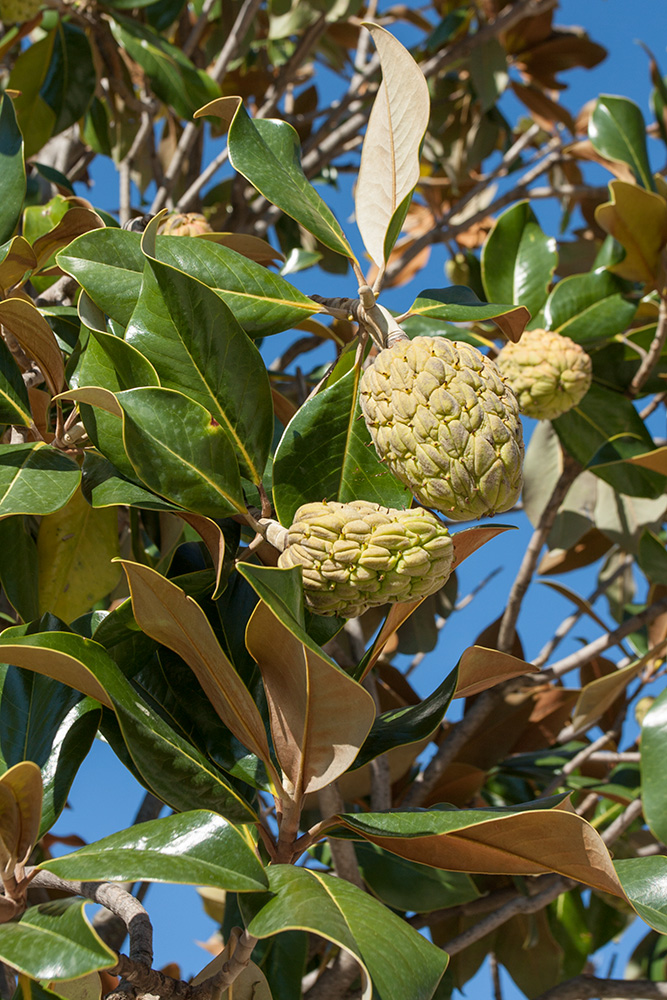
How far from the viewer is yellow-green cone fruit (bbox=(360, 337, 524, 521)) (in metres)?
0.80

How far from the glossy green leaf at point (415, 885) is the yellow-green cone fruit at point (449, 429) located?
0.74 meters

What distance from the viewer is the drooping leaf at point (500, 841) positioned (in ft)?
2.38

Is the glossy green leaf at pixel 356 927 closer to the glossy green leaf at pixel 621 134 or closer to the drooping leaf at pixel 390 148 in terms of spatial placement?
the drooping leaf at pixel 390 148

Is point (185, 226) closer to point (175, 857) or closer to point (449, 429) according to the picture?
point (449, 429)

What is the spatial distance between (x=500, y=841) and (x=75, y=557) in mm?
686

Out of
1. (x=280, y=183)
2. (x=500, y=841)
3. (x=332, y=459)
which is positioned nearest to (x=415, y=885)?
(x=500, y=841)

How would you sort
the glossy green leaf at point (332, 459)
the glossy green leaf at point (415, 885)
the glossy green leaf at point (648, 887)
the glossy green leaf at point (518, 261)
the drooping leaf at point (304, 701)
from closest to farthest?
the drooping leaf at point (304, 701), the glossy green leaf at point (648, 887), the glossy green leaf at point (332, 459), the glossy green leaf at point (415, 885), the glossy green leaf at point (518, 261)

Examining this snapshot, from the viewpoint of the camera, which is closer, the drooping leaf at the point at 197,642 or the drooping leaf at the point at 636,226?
the drooping leaf at the point at 197,642

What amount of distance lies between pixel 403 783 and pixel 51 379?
3.86ft

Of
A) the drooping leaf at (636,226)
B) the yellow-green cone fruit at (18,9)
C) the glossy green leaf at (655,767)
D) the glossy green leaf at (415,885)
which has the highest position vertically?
the yellow-green cone fruit at (18,9)

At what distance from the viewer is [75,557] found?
3.86 ft

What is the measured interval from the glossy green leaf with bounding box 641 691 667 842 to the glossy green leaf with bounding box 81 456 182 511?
0.75 metres

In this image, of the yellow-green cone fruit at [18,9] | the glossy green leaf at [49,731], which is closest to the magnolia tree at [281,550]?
the glossy green leaf at [49,731]

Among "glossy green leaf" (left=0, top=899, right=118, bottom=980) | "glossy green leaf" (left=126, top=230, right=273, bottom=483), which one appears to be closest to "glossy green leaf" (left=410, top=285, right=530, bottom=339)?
"glossy green leaf" (left=126, top=230, right=273, bottom=483)
